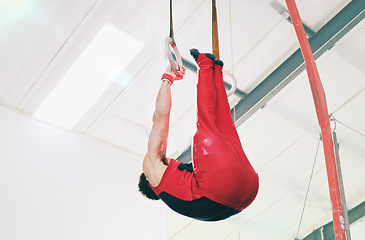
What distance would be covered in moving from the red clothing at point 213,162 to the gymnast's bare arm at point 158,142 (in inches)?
1.5

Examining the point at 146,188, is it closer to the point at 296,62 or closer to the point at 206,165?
the point at 206,165

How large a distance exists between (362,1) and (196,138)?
2.45m

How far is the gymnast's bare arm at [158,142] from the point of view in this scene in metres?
2.11

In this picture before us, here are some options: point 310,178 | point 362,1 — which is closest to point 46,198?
point 310,178

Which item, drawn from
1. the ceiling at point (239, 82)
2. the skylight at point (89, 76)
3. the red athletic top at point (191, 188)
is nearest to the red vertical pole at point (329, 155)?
the red athletic top at point (191, 188)

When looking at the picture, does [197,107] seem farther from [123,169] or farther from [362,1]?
[123,169]

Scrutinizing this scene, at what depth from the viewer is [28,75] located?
4199 mm

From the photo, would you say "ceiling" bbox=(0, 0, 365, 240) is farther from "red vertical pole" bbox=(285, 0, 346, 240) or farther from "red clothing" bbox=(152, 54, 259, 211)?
"red clothing" bbox=(152, 54, 259, 211)

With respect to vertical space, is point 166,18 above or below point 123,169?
above

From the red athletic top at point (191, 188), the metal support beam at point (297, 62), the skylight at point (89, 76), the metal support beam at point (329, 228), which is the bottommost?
the red athletic top at point (191, 188)

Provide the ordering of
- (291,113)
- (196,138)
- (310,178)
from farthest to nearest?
(291,113), (310,178), (196,138)

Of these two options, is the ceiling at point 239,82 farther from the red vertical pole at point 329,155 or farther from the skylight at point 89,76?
the red vertical pole at point 329,155

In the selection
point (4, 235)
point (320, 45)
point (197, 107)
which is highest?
point (320, 45)

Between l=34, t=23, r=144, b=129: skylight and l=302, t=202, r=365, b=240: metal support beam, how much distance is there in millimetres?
1941
